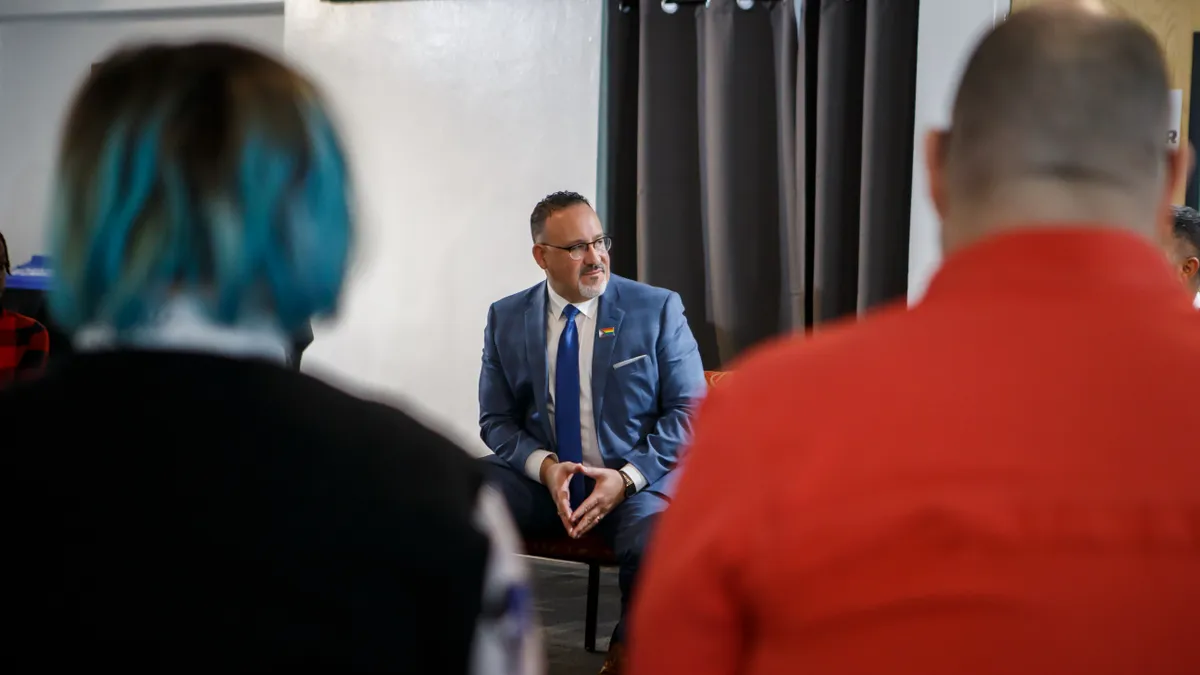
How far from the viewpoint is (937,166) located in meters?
0.92

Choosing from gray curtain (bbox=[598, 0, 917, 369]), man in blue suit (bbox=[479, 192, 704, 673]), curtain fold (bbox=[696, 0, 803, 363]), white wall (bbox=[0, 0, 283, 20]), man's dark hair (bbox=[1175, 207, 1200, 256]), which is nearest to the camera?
man's dark hair (bbox=[1175, 207, 1200, 256])

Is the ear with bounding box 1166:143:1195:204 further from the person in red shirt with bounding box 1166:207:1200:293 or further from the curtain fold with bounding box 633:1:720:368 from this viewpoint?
the curtain fold with bounding box 633:1:720:368

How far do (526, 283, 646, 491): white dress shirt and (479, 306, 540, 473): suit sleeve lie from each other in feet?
0.22

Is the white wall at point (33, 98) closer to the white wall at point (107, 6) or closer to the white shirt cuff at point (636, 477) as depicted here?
the white wall at point (107, 6)

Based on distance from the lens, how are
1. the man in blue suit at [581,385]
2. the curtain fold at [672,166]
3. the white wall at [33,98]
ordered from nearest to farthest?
the man in blue suit at [581,385] < the curtain fold at [672,166] < the white wall at [33,98]

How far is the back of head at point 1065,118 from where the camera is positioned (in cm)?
82

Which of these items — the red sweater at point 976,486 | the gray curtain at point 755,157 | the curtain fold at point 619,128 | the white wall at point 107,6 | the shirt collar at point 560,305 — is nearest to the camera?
the red sweater at point 976,486

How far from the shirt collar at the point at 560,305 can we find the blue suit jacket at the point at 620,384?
0.03 metres

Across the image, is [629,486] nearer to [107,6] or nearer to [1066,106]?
[1066,106]

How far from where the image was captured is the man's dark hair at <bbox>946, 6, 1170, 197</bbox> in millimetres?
820

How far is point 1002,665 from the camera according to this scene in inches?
29.9

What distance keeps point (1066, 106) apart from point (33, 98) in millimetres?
5851

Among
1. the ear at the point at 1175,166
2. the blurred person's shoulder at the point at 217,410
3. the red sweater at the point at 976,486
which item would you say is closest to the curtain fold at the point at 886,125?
the ear at the point at 1175,166

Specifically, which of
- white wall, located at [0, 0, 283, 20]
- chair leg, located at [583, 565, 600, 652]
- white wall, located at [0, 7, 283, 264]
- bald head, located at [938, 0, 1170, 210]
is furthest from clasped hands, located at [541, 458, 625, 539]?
white wall, located at [0, 7, 283, 264]
